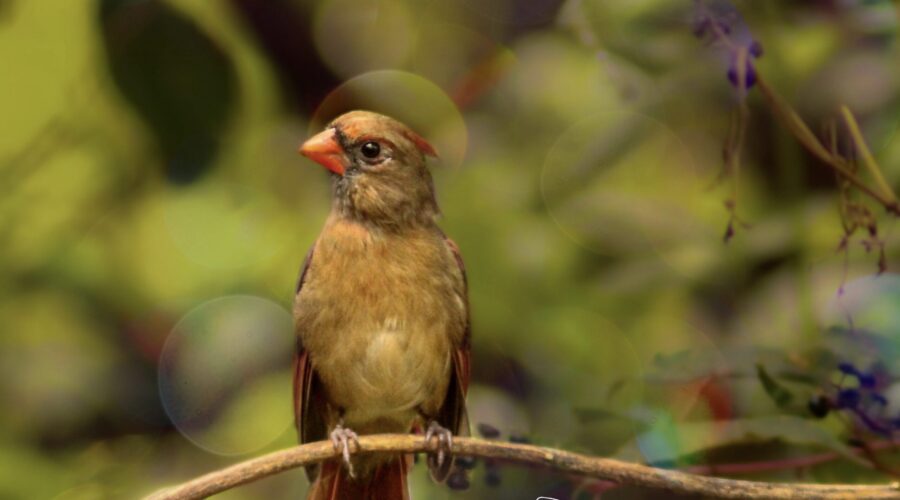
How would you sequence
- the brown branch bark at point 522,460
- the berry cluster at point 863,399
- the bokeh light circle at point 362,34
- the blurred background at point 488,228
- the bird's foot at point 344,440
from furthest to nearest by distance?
the berry cluster at point 863,399, the bokeh light circle at point 362,34, the blurred background at point 488,228, the bird's foot at point 344,440, the brown branch bark at point 522,460

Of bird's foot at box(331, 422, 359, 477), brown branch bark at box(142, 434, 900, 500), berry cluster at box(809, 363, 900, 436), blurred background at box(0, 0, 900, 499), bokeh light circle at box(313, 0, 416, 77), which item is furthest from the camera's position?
berry cluster at box(809, 363, 900, 436)

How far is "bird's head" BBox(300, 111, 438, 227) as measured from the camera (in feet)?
4.92

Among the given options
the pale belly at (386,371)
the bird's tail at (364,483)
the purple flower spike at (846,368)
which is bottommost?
the bird's tail at (364,483)

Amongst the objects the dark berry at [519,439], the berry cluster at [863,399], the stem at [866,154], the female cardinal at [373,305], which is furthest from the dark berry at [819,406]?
the female cardinal at [373,305]

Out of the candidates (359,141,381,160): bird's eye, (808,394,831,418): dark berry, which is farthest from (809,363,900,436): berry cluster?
(359,141,381,160): bird's eye

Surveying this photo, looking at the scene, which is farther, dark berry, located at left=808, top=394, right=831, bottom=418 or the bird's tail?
dark berry, located at left=808, top=394, right=831, bottom=418

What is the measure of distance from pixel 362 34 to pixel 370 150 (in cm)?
26

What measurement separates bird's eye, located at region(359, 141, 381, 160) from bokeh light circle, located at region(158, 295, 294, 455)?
0.86ft

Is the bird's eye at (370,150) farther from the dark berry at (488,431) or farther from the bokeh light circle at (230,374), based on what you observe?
the dark berry at (488,431)

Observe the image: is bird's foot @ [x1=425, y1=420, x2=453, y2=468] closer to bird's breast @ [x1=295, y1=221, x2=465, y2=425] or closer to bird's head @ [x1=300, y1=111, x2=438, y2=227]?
Answer: bird's breast @ [x1=295, y1=221, x2=465, y2=425]

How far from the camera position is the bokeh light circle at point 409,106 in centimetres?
163

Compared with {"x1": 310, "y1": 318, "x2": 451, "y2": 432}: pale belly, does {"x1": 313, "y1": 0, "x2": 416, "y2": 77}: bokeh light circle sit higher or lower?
higher

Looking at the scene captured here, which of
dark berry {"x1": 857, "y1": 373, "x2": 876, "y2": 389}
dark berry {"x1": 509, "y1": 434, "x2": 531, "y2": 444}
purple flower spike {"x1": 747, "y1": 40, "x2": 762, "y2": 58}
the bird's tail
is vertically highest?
purple flower spike {"x1": 747, "y1": 40, "x2": 762, "y2": 58}

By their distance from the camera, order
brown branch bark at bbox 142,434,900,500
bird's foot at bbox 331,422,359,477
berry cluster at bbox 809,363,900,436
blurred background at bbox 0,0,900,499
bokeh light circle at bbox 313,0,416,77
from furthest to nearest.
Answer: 1. berry cluster at bbox 809,363,900,436
2. bokeh light circle at bbox 313,0,416,77
3. blurred background at bbox 0,0,900,499
4. bird's foot at bbox 331,422,359,477
5. brown branch bark at bbox 142,434,900,500
